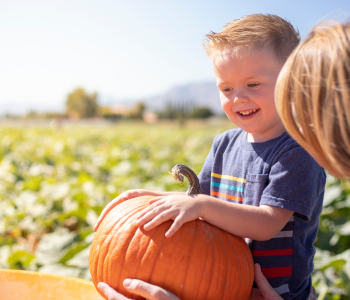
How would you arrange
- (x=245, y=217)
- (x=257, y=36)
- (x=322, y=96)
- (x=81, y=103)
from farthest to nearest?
(x=81, y=103) → (x=257, y=36) → (x=245, y=217) → (x=322, y=96)

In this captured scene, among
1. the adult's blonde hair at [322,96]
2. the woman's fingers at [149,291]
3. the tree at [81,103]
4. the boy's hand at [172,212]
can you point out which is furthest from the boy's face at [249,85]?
the tree at [81,103]

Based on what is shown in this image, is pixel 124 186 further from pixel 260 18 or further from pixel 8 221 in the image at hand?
pixel 260 18

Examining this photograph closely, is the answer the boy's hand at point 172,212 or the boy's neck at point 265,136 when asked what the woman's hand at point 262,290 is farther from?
the boy's neck at point 265,136

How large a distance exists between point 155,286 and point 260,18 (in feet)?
3.80

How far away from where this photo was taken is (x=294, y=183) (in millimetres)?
1458

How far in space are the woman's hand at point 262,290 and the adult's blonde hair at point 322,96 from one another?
0.55 m

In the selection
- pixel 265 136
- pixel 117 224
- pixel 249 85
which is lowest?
pixel 117 224

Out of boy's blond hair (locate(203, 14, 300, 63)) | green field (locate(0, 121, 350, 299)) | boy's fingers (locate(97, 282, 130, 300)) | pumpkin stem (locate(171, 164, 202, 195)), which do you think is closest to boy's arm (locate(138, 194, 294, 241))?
pumpkin stem (locate(171, 164, 202, 195))

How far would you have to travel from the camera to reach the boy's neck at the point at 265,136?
1.65m

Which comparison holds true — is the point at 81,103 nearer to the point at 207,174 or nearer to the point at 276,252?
the point at 207,174

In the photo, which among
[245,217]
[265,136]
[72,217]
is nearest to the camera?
[245,217]

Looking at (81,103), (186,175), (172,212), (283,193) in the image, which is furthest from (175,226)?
(81,103)

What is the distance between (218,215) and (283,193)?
27 cm

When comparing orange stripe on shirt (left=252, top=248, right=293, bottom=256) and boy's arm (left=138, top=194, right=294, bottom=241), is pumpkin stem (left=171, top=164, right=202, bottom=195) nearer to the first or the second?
boy's arm (left=138, top=194, right=294, bottom=241)
